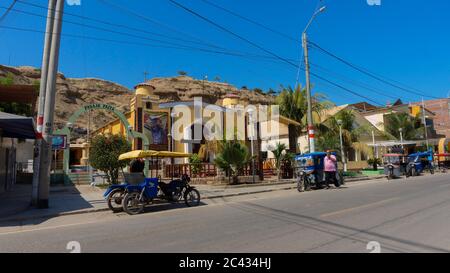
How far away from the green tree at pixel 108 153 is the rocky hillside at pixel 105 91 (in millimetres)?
53550

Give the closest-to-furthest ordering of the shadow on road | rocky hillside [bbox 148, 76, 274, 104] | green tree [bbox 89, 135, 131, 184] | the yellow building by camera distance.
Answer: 1. the shadow on road
2. green tree [bbox 89, 135, 131, 184]
3. the yellow building
4. rocky hillside [bbox 148, 76, 274, 104]

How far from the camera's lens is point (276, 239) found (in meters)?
6.76

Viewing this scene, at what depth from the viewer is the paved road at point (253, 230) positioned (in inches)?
248

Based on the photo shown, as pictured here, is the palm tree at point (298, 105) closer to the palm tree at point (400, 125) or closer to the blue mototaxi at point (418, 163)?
the blue mototaxi at point (418, 163)

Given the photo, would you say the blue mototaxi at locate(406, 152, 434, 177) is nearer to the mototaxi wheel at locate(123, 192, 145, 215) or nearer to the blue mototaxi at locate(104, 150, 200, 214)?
the blue mototaxi at locate(104, 150, 200, 214)

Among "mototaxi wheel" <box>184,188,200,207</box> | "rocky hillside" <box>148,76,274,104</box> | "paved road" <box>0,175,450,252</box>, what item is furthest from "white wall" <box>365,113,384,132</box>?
"mototaxi wheel" <box>184,188,200,207</box>

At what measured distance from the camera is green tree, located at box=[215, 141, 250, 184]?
67.9ft

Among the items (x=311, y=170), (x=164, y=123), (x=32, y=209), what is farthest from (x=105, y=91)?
(x=32, y=209)

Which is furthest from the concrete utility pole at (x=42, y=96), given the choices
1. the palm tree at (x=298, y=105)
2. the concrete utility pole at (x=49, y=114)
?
the palm tree at (x=298, y=105)

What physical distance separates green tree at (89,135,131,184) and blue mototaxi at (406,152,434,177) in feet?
76.3
